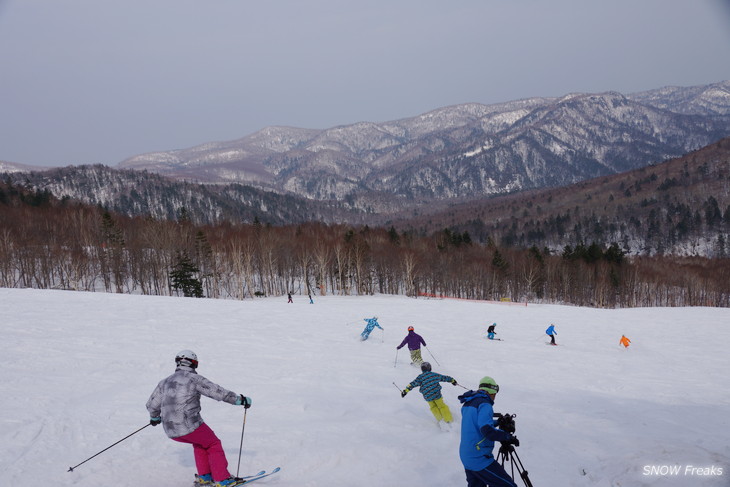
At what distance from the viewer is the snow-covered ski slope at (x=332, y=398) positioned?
696 centimetres

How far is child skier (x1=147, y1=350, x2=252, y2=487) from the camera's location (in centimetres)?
561

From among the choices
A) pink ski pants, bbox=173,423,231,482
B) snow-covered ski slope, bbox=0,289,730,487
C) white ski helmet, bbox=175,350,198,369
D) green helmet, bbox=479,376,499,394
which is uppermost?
white ski helmet, bbox=175,350,198,369

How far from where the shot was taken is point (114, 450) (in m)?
7.45

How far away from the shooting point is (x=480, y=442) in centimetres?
508

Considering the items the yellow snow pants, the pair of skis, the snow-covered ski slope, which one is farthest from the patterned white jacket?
the yellow snow pants

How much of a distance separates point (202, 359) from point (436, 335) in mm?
13014

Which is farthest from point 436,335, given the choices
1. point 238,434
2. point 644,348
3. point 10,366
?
point 10,366

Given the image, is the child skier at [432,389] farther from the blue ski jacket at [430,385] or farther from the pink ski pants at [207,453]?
the pink ski pants at [207,453]

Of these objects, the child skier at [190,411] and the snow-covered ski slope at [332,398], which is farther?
the snow-covered ski slope at [332,398]

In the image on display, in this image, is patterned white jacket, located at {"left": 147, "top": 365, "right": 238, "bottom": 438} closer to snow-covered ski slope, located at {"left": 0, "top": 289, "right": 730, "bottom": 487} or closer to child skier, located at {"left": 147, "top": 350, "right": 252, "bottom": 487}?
child skier, located at {"left": 147, "top": 350, "right": 252, "bottom": 487}

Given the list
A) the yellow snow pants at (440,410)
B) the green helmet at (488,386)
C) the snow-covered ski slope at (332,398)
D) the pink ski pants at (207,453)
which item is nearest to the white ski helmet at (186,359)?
the pink ski pants at (207,453)

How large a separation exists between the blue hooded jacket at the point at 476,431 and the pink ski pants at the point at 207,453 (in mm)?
3742

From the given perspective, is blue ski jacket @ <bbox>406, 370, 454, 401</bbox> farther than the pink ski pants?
Yes

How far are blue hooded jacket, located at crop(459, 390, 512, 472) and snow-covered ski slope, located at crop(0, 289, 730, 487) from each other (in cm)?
194
